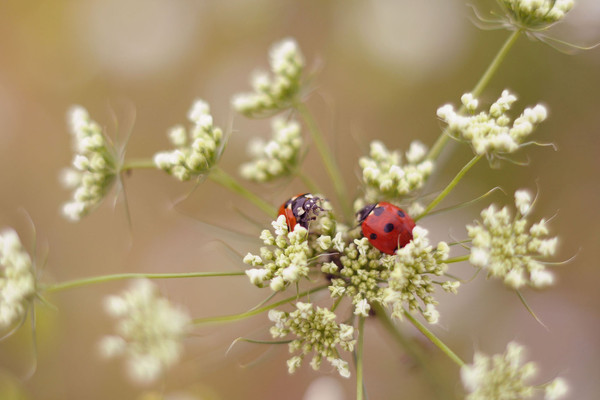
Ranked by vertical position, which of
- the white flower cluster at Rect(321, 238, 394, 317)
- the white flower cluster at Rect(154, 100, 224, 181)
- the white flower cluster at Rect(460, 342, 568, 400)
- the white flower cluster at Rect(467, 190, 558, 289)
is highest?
the white flower cluster at Rect(154, 100, 224, 181)

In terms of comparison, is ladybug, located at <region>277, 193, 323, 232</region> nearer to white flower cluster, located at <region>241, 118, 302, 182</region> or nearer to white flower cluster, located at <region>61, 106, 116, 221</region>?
white flower cluster, located at <region>241, 118, 302, 182</region>

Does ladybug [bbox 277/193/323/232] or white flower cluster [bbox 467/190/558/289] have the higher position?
ladybug [bbox 277/193/323/232]

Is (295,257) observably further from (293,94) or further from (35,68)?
(35,68)

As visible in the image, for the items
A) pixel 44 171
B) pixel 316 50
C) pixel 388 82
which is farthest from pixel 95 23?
pixel 388 82

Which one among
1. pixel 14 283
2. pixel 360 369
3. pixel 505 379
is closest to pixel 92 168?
pixel 14 283

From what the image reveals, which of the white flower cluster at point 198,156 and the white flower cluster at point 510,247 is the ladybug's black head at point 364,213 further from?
the white flower cluster at point 198,156

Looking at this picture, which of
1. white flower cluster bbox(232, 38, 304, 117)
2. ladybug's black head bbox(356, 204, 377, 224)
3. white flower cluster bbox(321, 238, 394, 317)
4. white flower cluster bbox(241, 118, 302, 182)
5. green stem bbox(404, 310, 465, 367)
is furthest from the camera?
white flower cluster bbox(232, 38, 304, 117)

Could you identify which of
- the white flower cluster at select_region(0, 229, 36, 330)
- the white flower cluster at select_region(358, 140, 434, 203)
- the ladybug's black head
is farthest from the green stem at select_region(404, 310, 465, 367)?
the white flower cluster at select_region(0, 229, 36, 330)

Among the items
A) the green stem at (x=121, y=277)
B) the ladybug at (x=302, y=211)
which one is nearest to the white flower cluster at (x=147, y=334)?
the green stem at (x=121, y=277)

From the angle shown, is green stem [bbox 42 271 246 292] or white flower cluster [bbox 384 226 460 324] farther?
green stem [bbox 42 271 246 292]
